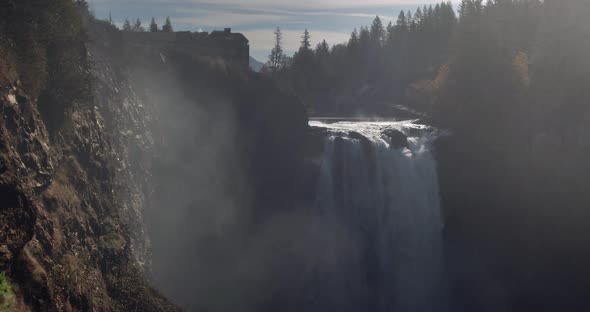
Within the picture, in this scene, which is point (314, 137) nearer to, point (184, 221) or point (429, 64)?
point (184, 221)

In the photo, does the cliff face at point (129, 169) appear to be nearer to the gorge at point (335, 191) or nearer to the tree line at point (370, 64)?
the gorge at point (335, 191)

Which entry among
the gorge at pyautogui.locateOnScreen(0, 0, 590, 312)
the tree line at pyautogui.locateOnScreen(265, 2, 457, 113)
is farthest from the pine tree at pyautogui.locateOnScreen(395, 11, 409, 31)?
the gorge at pyautogui.locateOnScreen(0, 0, 590, 312)

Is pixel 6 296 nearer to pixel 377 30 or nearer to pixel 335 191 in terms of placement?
pixel 335 191

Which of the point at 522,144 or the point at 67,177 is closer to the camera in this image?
the point at 67,177

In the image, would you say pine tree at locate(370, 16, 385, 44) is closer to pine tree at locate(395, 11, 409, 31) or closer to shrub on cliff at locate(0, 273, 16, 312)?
pine tree at locate(395, 11, 409, 31)

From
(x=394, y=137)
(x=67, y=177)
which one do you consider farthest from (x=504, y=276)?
(x=67, y=177)

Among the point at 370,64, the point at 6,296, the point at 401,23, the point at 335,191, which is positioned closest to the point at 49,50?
the point at 6,296

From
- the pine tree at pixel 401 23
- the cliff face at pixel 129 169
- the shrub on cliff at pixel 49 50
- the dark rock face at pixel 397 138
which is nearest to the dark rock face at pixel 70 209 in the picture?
the cliff face at pixel 129 169
